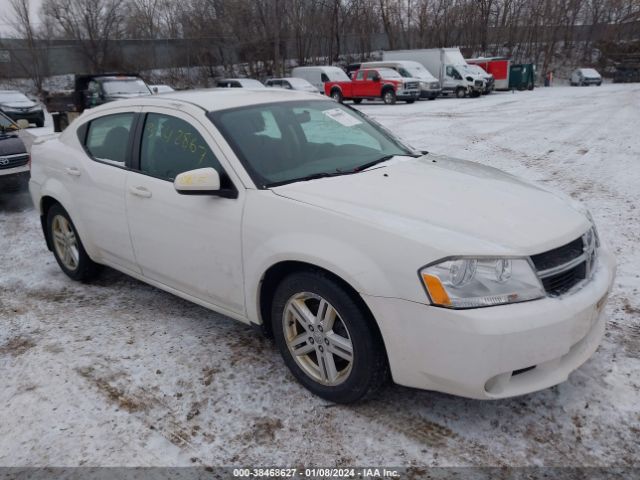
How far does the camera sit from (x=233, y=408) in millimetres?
2875

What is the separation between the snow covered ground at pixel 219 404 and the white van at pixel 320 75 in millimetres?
25509

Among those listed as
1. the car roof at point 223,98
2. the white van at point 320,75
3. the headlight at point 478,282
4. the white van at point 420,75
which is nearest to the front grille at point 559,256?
the headlight at point 478,282

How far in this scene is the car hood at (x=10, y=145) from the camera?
779 centimetres

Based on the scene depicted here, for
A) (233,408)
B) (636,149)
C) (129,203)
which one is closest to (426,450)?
(233,408)

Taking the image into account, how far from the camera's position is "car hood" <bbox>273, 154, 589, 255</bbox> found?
8.21 feet

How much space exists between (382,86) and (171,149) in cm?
2330

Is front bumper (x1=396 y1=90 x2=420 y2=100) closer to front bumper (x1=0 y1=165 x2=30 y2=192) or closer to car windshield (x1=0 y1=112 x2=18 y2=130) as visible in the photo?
car windshield (x1=0 y1=112 x2=18 y2=130)

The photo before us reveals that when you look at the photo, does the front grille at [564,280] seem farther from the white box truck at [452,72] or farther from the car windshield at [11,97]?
the white box truck at [452,72]

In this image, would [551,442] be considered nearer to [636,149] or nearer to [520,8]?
[636,149]

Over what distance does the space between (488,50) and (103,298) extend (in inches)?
2296

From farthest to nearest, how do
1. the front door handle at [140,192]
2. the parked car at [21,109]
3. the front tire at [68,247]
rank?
the parked car at [21,109]
the front tire at [68,247]
the front door handle at [140,192]

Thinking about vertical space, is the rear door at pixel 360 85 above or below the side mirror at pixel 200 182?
below

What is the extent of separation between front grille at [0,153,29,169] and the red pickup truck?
18033 millimetres

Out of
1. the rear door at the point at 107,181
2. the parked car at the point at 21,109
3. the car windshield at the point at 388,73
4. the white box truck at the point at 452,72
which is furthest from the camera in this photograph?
the white box truck at the point at 452,72
